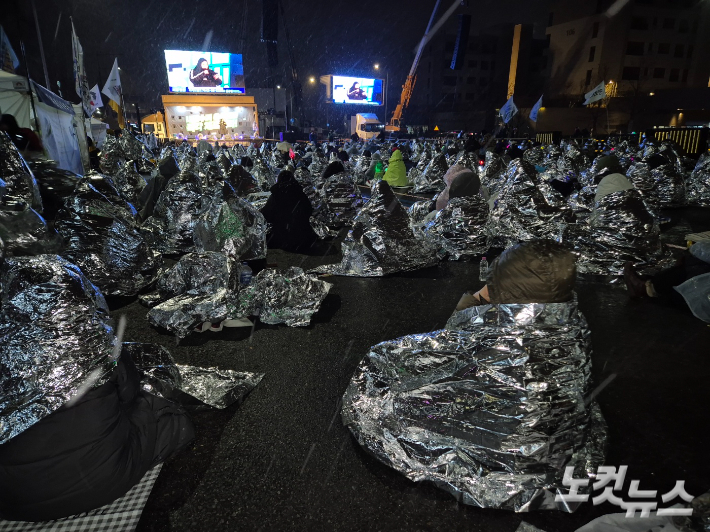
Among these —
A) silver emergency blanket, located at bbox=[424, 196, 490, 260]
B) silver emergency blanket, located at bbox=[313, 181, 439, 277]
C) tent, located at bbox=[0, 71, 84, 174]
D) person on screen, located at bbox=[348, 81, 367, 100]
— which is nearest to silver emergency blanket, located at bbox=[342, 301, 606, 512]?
silver emergency blanket, located at bbox=[313, 181, 439, 277]

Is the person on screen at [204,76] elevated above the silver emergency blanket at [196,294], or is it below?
above

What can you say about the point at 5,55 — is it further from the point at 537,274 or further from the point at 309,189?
the point at 537,274

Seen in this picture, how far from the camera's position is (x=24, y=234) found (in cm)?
363

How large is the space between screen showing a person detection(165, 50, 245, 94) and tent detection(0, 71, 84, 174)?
1071 inches

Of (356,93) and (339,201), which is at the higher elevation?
(356,93)

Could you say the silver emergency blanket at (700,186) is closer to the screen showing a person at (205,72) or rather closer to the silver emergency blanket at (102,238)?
the silver emergency blanket at (102,238)

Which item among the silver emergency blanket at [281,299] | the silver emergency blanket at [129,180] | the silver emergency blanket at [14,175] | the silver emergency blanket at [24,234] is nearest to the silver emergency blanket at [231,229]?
the silver emergency blanket at [281,299]

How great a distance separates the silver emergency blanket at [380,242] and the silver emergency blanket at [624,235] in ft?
7.17

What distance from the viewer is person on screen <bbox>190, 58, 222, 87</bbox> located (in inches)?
1378

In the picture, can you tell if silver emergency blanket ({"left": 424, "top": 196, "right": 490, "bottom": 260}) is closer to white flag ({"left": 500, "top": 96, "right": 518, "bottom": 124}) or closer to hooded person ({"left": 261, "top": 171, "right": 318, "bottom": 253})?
hooded person ({"left": 261, "top": 171, "right": 318, "bottom": 253})

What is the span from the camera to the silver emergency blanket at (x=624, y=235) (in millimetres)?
4852

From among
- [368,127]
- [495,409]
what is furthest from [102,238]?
[368,127]

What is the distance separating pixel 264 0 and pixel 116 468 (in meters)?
28.7

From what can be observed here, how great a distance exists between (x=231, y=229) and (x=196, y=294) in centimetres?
149
